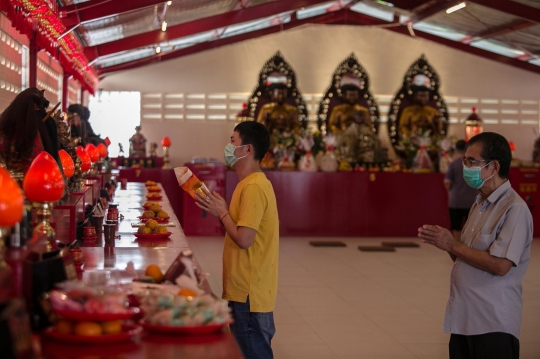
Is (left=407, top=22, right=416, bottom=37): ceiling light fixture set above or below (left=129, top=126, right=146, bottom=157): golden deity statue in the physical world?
above

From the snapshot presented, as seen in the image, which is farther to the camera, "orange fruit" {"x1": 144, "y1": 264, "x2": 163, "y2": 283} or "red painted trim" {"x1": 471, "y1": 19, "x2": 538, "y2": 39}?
"red painted trim" {"x1": 471, "y1": 19, "x2": 538, "y2": 39}

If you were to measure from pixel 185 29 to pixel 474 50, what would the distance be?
5968 millimetres

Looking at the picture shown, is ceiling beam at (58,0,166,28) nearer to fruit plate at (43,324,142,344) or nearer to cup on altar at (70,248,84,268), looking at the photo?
cup on altar at (70,248,84,268)

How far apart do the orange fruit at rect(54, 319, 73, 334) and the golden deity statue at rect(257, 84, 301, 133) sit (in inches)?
447

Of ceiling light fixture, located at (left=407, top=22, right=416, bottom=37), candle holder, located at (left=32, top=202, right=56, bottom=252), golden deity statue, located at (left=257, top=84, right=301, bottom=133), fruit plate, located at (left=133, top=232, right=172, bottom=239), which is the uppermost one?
ceiling light fixture, located at (left=407, top=22, right=416, bottom=37)

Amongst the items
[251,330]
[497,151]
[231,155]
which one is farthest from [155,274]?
[497,151]

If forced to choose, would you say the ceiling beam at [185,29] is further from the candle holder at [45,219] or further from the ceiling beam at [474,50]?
the candle holder at [45,219]

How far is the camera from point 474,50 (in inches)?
564

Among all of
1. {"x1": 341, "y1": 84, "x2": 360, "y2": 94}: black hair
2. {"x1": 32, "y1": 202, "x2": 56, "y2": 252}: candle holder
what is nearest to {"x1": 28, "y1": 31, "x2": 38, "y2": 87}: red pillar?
{"x1": 32, "y1": 202, "x2": 56, "y2": 252}: candle holder

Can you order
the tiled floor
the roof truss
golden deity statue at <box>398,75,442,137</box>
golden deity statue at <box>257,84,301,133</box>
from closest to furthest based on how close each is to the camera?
1. the tiled floor
2. the roof truss
3. golden deity statue at <box>257,84,301,133</box>
4. golden deity statue at <box>398,75,442,137</box>

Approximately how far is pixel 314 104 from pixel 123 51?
3880mm

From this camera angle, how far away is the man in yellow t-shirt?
2.96 metres

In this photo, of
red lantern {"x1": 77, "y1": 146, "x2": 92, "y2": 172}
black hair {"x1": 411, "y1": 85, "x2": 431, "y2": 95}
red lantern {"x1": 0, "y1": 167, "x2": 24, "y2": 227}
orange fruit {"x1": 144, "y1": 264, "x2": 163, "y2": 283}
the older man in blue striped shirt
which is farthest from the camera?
black hair {"x1": 411, "y1": 85, "x2": 431, "y2": 95}

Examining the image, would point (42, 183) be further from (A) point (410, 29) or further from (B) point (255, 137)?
(A) point (410, 29)
